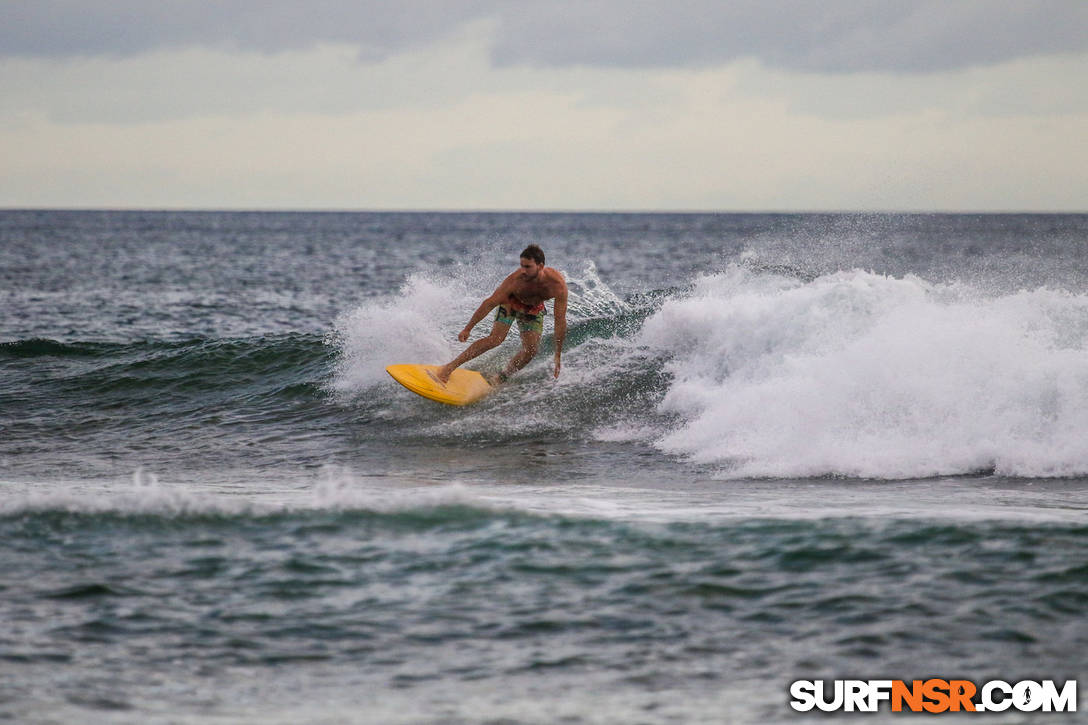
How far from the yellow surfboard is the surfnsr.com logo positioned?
25.3ft

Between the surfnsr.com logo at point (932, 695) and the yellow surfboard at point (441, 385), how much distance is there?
7697 mm

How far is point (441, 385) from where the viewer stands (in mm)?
12688

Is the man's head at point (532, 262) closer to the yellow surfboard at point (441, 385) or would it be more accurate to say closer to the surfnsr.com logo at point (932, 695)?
the yellow surfboard at point (441, 385)

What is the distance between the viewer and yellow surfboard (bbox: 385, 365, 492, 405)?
12555mm

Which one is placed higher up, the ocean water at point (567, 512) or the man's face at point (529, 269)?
the man's face at point (529, 269)

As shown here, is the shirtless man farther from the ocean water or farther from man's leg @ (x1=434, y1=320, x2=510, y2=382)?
the ocean water

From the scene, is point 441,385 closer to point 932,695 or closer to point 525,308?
point 525,308

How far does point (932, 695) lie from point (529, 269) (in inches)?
301

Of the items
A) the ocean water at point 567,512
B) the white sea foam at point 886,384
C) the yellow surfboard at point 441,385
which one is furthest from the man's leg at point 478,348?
the white sea foam at point 886,384

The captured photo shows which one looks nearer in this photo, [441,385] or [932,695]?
[932,695]

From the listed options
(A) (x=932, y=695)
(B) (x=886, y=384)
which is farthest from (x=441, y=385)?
(A) (x=932, y=695)

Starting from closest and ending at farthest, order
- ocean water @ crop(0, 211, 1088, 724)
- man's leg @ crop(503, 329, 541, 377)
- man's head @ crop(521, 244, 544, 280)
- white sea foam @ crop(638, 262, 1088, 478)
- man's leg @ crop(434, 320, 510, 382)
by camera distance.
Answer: ocean water @ crop(0, 211, 1088, 724) → white sea foam @ crop(638, 262, 1088, 478) → man's head @ crop(521, 244, 544, 280) → man's leg @ crop(434, 320, 510, 382) → man's leg @ crop(503, 329, 541, 377)

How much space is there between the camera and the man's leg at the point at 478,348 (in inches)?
498

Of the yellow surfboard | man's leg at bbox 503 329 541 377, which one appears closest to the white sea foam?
man's leg at bbox 503 329 541 377
